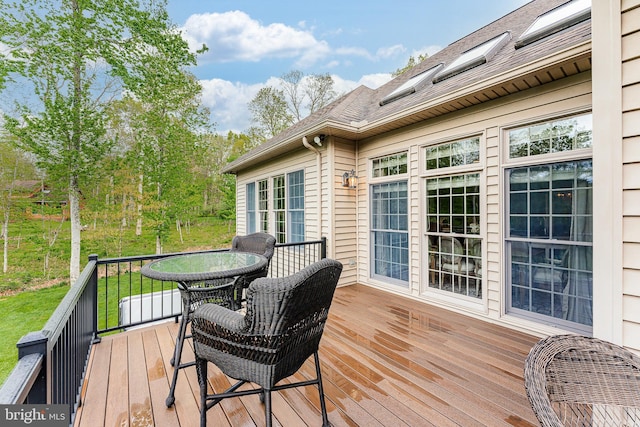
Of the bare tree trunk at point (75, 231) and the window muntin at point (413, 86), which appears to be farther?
A: the bare tree trunk at point (75, 231)

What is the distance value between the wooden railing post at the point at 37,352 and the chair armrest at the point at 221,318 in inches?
24.7

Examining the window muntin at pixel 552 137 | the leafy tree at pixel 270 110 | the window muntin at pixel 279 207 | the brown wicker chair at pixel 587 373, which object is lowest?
the brown wicker chair at pixel 587 373

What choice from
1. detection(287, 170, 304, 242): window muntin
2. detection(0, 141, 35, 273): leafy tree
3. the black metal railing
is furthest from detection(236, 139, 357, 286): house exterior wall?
detection(0, 141, 35, 273): leafy tree

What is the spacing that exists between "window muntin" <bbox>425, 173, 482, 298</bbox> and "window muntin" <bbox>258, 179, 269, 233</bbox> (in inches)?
173

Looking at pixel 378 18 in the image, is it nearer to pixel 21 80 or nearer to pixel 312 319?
pixel 312 319

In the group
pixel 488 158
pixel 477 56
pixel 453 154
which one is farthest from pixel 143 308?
pixel 477 56

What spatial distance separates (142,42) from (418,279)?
32.3 ft

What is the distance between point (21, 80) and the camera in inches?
258

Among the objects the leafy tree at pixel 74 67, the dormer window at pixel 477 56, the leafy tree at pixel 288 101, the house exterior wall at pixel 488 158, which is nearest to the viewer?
the house exterior wall at pixel 488 158

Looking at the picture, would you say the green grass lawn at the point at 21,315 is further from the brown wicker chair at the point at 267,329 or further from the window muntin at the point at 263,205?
the window muntin at the point at 263,205

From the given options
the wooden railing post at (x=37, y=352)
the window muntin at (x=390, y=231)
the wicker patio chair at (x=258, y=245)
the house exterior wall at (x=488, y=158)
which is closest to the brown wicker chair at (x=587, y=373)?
the wooden railing post at (x=37, y=352)

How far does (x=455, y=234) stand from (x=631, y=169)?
2.31 metres

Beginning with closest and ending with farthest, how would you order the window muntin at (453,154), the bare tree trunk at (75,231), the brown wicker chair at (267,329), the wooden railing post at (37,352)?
the wooden railing post at (37,352) → the brown wicker chair at (267,329) → the window muntin at (453,154) → the bare tree trunk at (75,231)

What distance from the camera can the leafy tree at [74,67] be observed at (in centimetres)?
642
